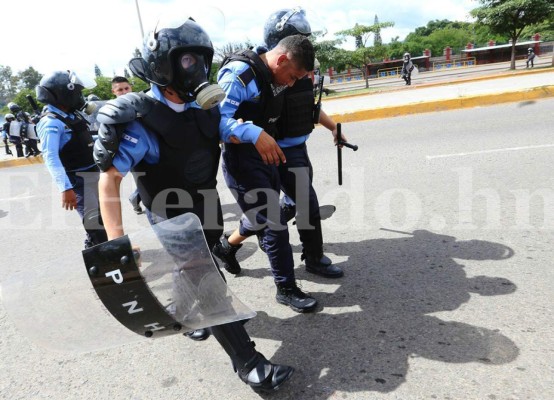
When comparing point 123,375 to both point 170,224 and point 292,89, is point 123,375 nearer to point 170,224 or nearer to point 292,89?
point 170,224

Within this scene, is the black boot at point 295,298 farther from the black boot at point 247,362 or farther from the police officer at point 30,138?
the police officer at point 30,138

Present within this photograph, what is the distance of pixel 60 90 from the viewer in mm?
3137

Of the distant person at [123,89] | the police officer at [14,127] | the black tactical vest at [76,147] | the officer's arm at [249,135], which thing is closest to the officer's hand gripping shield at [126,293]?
the officer's arm at [249,135]

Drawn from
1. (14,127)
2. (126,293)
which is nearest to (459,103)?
(126,293)

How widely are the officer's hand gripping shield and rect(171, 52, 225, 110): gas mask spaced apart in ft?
1.64

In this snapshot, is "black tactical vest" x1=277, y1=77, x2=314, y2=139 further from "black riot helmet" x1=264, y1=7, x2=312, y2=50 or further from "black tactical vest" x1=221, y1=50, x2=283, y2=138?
"black riot helmet" x1=264, y1=7, x2=312, y2=50

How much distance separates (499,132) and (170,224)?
6.29m

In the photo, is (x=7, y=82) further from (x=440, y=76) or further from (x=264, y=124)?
(x=264, y=124)

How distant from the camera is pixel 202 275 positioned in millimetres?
1553

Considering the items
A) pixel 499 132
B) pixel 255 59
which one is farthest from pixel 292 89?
pixel 499 132

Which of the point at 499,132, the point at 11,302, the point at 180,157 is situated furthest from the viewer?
the point at 499,132

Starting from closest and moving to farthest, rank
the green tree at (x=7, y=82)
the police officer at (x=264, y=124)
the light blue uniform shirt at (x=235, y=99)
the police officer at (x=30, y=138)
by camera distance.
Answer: the light blue uniform shirt at (x=235, y=99) < the police officer at (x=264, y=124) < the police officer at (x=30, y=138) < the green tree at (x=7, y=82)

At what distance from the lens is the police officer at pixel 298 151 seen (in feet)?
8.78

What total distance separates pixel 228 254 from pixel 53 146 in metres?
1.46
